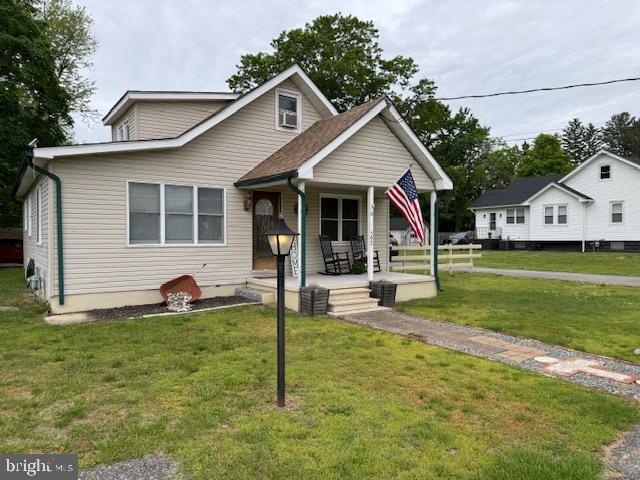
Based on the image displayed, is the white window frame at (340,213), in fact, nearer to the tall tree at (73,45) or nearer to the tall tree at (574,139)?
the tall tree at (73,45)

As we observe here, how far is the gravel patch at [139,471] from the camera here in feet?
9.38

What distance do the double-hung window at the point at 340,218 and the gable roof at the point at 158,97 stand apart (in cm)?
417

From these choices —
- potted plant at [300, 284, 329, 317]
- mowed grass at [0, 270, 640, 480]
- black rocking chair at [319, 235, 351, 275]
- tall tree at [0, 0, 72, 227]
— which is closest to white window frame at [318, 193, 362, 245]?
black rocking chair at [319, 235, 351, 275]

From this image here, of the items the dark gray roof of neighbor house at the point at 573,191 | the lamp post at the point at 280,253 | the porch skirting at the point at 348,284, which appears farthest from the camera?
the dark gray roof of neighbor house at the point at 573,191

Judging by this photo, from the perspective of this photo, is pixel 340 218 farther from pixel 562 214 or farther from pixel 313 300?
pixel 562 214

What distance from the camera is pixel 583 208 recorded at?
93.5ft

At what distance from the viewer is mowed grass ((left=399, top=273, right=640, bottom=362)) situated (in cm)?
674

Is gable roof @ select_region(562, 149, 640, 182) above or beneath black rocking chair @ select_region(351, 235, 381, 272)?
above

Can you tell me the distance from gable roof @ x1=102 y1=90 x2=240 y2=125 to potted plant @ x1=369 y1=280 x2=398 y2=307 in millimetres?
6877

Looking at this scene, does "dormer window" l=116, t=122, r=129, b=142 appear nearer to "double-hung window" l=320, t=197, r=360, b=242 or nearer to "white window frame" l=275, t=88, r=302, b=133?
"white window frame" l=275, t=88, r=302, b=133

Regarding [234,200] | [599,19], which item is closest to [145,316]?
[234,200]

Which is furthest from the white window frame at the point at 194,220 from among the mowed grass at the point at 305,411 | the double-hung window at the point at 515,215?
the double-hung window at the point at 515,215

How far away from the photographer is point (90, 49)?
26984mm

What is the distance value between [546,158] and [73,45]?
48337 mm
